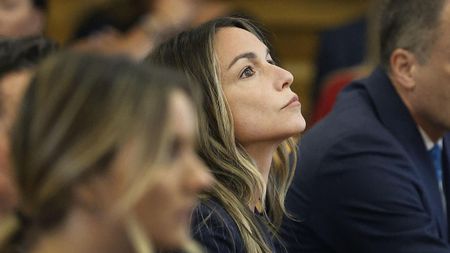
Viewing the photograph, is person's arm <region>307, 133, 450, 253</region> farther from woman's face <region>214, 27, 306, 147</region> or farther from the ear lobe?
woman's face <region>214, 27, 306, 147</region>

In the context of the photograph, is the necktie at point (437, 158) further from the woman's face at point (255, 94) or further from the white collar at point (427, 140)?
the woman's face at point (255, 94)

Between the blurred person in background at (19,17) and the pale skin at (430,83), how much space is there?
1194 millimetres

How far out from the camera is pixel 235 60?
2348 mm

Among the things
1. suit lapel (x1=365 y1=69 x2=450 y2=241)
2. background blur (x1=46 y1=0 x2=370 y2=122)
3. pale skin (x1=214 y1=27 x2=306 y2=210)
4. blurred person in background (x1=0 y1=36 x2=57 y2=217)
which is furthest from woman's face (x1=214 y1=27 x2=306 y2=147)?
background blur (x1=46 y1=0 x2=370 y2=122)

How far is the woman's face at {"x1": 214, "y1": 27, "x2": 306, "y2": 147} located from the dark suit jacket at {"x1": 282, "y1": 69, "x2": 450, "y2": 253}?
1.48 ft

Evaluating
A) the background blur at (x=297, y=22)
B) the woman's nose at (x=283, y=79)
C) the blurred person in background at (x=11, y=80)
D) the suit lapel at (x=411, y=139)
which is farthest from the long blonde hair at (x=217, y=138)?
the background blur at (x=297, y=22)

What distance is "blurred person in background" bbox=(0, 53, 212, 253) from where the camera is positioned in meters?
1.47

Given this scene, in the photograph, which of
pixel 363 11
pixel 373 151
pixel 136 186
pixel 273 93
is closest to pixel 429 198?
pixel 373 151

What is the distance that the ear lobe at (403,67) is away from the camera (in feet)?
9.56

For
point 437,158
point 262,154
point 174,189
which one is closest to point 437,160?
point 437,158

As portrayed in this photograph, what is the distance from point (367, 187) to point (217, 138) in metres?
0.55

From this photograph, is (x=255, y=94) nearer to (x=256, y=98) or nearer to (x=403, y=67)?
(x=256, y=98)

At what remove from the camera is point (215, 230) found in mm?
2184

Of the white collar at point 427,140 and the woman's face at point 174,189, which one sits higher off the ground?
the white collar at point 427,140
